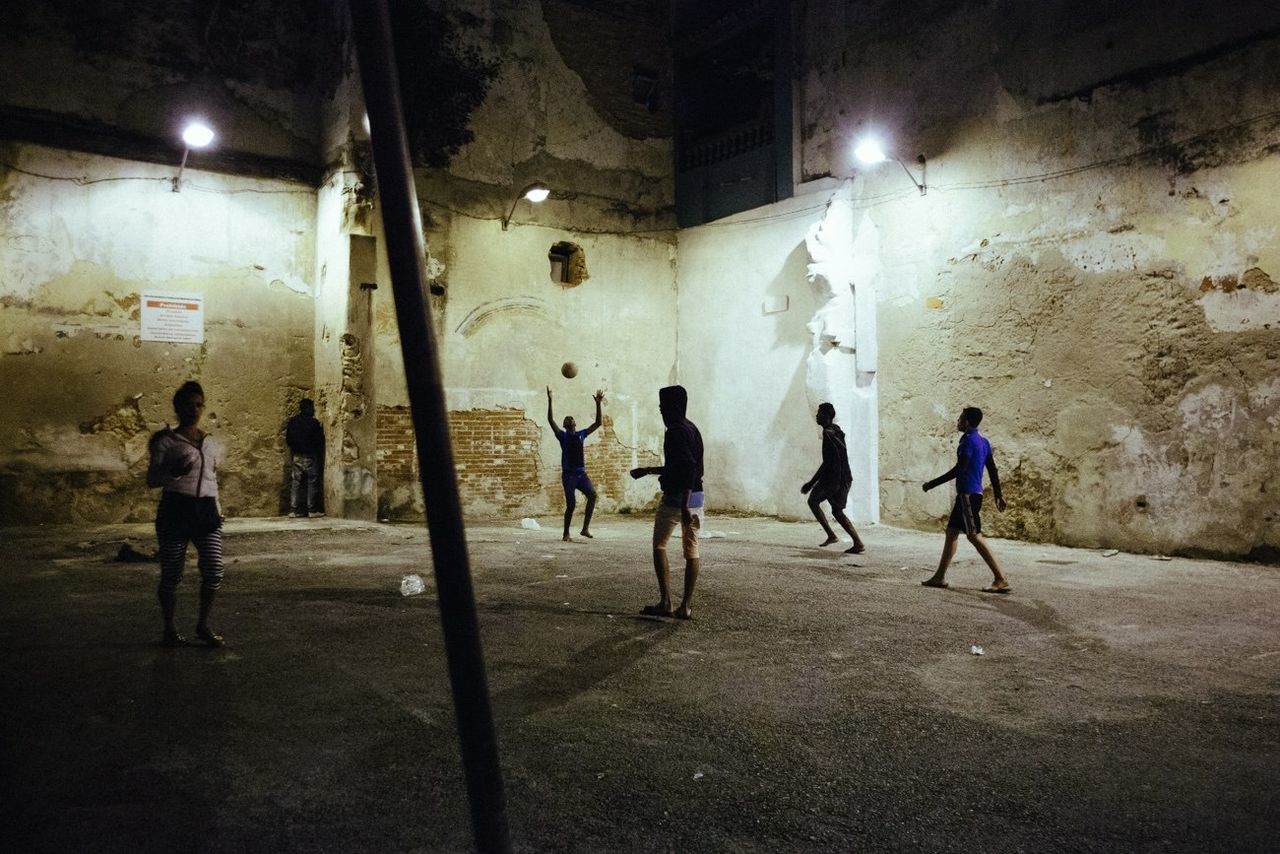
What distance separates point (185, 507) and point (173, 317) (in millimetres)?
8108

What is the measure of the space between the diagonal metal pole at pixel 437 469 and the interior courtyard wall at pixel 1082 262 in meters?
9.78

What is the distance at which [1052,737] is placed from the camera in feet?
12.4

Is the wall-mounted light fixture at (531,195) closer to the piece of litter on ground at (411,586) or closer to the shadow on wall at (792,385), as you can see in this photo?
the shadow on wall at (792,385)

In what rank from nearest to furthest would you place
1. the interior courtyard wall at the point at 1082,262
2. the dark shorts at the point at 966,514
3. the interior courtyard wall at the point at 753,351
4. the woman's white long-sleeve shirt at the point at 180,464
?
the woman's white long-sleeve shirt at the point at 180,464 < the dark shorts at the point at 966,514 < the interior courtyard wall at the point at 1082,262 < the interior courtyard wall at the point at 753,351

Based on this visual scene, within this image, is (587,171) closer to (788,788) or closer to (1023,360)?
(1023,360)

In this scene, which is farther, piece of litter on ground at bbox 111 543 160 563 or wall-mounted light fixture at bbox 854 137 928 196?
wall-mounted light fixture at bbox 854 137 928 196

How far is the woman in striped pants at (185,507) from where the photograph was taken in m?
5.09

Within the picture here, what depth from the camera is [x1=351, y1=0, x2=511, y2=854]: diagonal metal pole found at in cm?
170

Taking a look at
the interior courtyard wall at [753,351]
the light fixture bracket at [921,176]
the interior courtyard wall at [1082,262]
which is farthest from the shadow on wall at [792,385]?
the light fixture bracket at [921,176]

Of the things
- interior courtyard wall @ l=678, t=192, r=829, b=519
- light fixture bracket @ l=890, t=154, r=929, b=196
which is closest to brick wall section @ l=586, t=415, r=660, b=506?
interior courtyard wall @ l=678, t=192, r=829, b=519

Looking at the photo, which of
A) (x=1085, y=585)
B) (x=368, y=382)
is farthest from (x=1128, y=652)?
(x=368, y=382)

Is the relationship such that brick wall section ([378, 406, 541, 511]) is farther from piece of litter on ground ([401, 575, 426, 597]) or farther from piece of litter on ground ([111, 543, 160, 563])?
piece of litter on ground ([401, 575, 426, 597])

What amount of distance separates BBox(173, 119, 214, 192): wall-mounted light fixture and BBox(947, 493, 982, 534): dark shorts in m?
10.2

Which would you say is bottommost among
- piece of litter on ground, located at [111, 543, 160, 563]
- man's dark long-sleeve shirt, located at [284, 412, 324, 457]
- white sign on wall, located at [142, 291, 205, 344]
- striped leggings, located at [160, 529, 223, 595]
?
piece of litter on ground, located at [111, 543, 160, 563]
